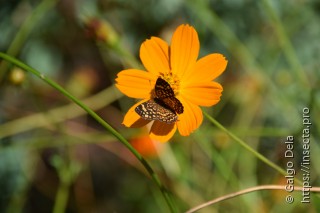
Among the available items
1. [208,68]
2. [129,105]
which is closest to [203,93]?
[208,68]

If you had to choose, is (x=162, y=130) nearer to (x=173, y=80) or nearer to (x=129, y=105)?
(x=173, y=80)

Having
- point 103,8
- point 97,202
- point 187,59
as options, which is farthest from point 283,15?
point 187,59

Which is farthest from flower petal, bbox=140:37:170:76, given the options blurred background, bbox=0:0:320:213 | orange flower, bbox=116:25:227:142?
blurred background, bbox=0:0:320:213

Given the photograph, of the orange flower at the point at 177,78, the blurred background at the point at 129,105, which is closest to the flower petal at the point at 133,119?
the orange flower at the point at 177,78

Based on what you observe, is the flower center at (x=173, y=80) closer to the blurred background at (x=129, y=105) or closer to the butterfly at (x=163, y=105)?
the butterfly at (x=163, y=105)

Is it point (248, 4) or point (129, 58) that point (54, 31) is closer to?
point (248, 4)
